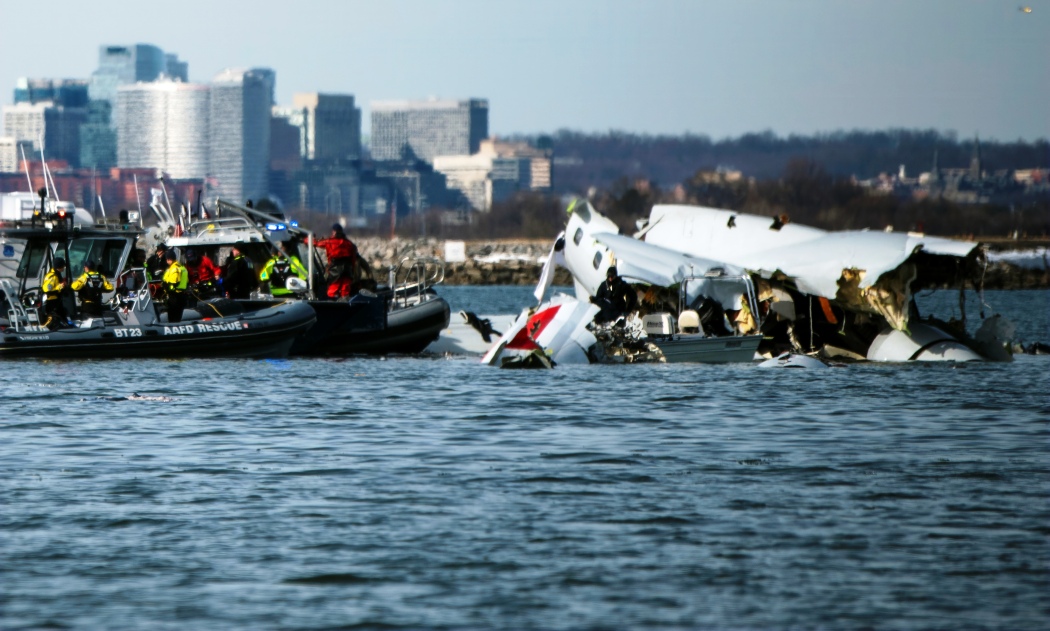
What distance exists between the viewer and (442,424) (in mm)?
16109

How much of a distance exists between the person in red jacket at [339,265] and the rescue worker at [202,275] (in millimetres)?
1916

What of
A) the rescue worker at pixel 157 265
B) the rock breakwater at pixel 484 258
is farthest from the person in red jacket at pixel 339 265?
the rock breakwater at pixel 484 258

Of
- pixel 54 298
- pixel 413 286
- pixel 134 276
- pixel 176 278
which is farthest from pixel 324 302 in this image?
pixel 54 298

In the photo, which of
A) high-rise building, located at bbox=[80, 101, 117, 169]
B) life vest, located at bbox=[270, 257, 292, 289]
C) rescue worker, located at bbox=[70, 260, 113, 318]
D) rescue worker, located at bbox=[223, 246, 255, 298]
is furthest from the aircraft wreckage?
high-rise building, located at bbox=[80, 101, 117, 169]

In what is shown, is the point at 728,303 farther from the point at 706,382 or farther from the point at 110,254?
the point at 110,254

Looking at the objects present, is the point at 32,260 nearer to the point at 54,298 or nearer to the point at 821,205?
the point at 54,298

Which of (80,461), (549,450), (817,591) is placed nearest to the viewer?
(817,591)

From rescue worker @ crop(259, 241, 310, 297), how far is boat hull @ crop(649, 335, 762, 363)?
6830mm

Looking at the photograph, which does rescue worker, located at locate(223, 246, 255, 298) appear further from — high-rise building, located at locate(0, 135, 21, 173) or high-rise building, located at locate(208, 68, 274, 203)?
high-rise building, located at locate(208, 68, 274, 203)

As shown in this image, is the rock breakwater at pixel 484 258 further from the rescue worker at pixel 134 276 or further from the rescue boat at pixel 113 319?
the rescue boat at pixel 113 319

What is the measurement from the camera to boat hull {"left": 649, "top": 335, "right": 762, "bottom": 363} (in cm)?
2284

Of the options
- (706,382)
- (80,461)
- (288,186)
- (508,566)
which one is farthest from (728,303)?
(288,186)

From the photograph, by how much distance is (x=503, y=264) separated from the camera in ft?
330

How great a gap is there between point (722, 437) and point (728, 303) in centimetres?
971
